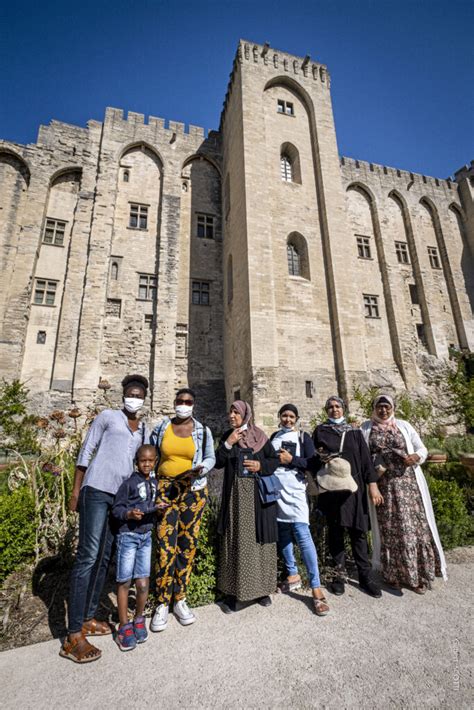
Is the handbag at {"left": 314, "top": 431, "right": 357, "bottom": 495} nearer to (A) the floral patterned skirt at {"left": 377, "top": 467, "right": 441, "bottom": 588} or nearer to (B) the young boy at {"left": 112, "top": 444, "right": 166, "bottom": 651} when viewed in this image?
(A) the floral patterned skirt at {"left": 377, "top": 467, "right": 441, "bottom": 588}

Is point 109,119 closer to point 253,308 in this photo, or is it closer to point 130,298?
point 130,298

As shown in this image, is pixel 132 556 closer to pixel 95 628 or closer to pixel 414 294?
pixel 95 628

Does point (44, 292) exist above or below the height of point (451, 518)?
above

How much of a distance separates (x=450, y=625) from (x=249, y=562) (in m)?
1.85

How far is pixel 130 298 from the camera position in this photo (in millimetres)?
14531

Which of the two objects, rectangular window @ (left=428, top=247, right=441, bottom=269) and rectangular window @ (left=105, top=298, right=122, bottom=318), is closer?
rectangular window @ (left=105, top=298, right=122, bottom=318)

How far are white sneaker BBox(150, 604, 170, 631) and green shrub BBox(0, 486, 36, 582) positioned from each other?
2.15 m

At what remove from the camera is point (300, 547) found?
3.45 m

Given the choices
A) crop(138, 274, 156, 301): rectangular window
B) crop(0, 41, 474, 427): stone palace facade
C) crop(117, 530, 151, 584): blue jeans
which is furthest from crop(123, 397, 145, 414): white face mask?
crop(138, 274, 156, 301): rectangular window

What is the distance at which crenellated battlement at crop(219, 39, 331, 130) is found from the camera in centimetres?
1516

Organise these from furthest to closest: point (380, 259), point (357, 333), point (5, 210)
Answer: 1. point (380, 259)
2. point (5, 210)
3. point (357, 333)

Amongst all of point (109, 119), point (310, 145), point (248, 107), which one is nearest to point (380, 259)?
point (310, 145)

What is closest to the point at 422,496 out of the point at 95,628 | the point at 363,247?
the point at 95,628

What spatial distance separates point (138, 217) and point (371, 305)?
1280 cm
